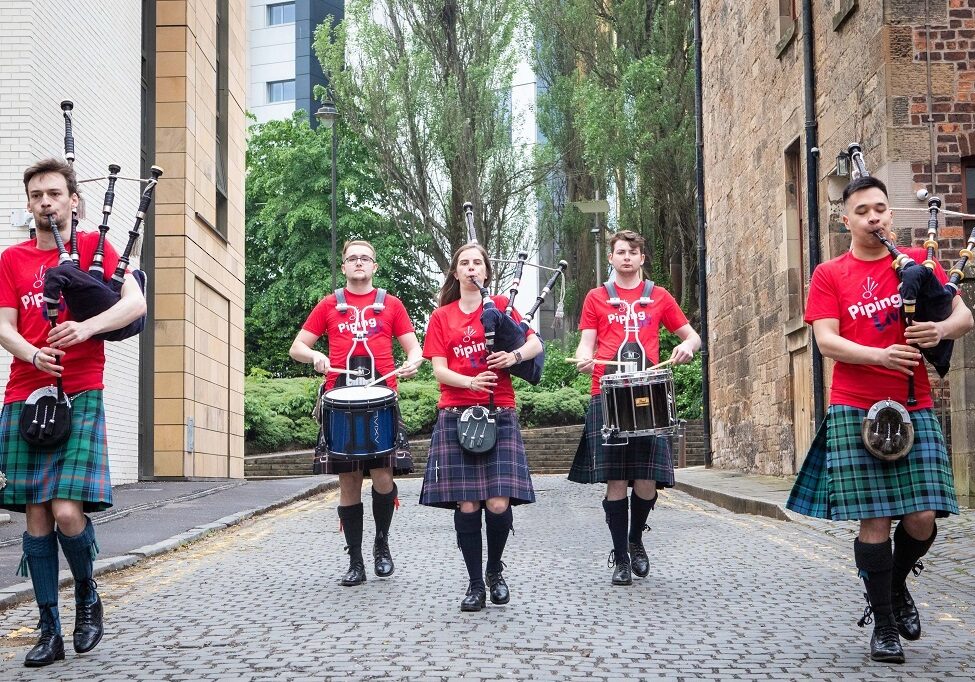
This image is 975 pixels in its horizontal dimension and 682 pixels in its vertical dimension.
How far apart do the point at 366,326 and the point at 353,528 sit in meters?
1.26

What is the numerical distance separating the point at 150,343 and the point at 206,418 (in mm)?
2364

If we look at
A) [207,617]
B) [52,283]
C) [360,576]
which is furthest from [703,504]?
[52,283]

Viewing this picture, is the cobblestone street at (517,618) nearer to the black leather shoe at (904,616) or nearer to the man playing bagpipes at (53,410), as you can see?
the black leather shoe at (904,616)

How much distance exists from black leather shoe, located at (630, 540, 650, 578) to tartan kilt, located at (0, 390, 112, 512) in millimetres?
3782

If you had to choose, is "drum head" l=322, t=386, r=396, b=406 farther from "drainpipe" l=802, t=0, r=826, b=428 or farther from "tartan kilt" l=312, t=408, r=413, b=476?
"drainpipe" l=802, t=0, r=826, b=428

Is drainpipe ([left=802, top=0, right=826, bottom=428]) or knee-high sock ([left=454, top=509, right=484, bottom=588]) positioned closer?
knee-high sock ([left=454, top=509, right=484, bottom=588])

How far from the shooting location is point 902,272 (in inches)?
230

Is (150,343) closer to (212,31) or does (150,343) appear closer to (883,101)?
(212,31)

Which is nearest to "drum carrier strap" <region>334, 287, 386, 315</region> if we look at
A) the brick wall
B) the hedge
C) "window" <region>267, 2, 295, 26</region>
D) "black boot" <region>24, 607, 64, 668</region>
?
"black boot" <region>24, 607, 64, 668</region>

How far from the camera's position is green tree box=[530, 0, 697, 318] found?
3594 centimetres

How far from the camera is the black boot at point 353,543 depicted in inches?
332

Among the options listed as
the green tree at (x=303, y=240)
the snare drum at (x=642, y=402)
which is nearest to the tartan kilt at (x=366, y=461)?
the snare drum at (x=642, y=402)

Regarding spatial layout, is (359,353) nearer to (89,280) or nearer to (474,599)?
(474,599)

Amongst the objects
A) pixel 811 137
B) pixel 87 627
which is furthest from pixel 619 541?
pixel 811 137
